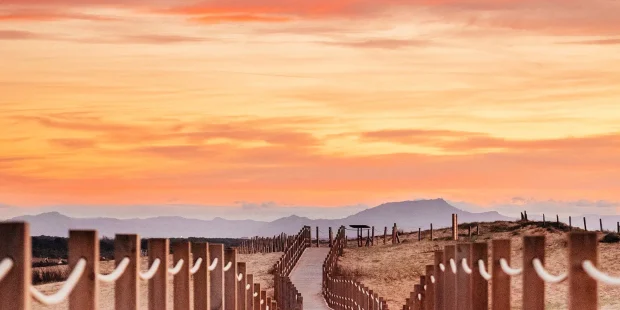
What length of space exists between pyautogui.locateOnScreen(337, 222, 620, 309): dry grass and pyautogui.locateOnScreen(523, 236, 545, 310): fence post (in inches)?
813

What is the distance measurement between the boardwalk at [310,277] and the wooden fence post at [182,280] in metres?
19.5

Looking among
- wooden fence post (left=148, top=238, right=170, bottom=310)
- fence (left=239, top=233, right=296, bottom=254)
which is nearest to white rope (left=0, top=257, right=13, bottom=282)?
wooden fence post (left=148, top=238, right=170, bottom=310)

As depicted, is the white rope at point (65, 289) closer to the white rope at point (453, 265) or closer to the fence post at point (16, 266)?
the fence post at point (16, 266)

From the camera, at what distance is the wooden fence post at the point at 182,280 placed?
9273mm

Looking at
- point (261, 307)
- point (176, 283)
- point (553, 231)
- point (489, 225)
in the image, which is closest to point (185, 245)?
point (176, 283)

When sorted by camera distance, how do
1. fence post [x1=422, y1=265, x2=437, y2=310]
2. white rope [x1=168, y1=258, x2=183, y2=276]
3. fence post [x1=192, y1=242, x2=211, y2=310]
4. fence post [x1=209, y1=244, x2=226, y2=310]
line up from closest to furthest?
white rope [x1=168, y1=258, x2=183, y2=276], fence post [x1=192, y1=242, x2=211, y2=310], fence post [x1=209, y1=244, x2=226, y2=310], fence post [x1=422, y1=265, x2=437, y2=310]

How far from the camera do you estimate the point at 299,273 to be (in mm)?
42531

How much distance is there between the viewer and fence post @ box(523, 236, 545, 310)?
827cm

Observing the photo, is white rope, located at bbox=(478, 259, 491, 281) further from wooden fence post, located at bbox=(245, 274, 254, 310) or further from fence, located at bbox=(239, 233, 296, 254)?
fence, located at bbox=(239, 233, 296, 254)

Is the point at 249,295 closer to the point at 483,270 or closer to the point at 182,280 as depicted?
the point at 483,270

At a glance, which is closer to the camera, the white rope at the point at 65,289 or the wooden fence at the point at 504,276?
the white rope at the point at 65,289

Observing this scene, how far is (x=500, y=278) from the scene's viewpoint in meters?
9.45

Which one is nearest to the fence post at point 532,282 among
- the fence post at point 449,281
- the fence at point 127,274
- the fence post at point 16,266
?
the fence at point 127,274

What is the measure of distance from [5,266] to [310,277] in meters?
36.0
